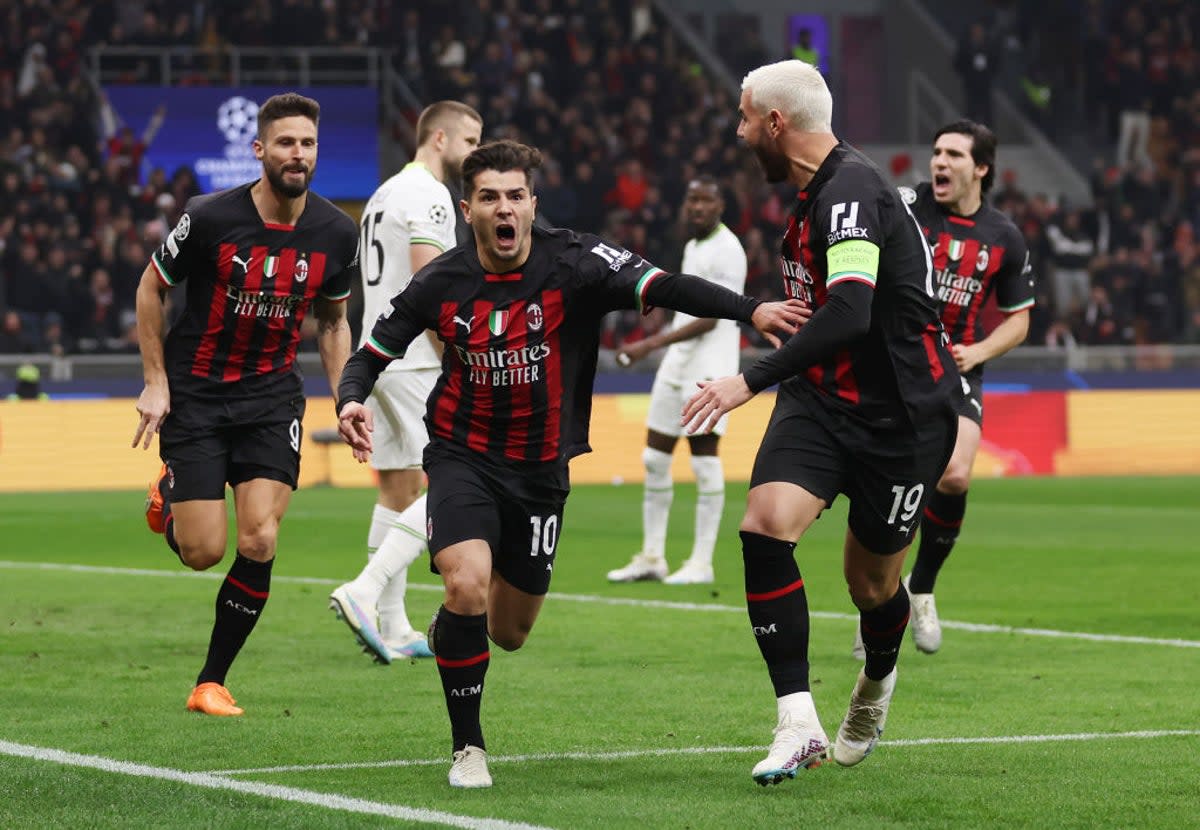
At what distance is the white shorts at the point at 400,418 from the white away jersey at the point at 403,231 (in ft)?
0.19

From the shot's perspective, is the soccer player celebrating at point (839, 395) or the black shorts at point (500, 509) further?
the black shorts at point (500, 509)

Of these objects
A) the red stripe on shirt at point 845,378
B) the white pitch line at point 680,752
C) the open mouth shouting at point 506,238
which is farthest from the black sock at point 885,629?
the open mouth shouting at point 506,238

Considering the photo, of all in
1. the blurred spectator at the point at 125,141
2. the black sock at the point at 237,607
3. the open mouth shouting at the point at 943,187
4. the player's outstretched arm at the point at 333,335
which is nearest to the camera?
the black sock at the point at 237,607

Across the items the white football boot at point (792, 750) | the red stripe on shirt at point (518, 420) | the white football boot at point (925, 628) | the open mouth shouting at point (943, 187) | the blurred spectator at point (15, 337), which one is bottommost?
the blurred spectator at point (15, 337)

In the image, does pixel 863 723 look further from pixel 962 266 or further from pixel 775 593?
pixel 962 266

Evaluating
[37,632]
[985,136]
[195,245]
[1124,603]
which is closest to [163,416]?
[195,245]

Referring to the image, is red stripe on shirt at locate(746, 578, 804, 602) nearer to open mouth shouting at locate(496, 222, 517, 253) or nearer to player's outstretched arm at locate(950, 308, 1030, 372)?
open mouth shouting at locate(496, 222, 517, 253)

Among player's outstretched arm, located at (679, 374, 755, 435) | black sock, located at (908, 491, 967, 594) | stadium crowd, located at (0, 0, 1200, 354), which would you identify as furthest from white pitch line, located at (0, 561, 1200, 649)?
stadium crowd, located at (0, 0, 1200, 354)

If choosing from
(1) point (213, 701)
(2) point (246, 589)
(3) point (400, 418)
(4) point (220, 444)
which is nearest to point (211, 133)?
(3) point (400, 418)

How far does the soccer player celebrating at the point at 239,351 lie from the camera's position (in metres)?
7.73

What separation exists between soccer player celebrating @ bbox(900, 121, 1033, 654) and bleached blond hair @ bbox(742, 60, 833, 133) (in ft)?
11.5

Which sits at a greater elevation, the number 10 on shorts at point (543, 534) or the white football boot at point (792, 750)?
the number 10 on shorts at point (543, 534)

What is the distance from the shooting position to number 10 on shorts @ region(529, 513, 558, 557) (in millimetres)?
6594

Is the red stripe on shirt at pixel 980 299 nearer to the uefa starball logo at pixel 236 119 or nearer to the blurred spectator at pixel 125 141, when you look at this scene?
the blurred spectator at pixel 125 141
